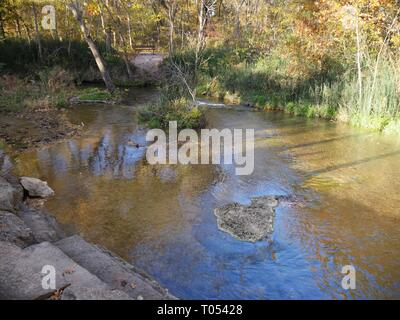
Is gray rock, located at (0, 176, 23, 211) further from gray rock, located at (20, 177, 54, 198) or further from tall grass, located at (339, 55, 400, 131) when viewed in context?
tall grass, located at (339, 55, 400, 131)

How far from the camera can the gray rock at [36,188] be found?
18.7 feet

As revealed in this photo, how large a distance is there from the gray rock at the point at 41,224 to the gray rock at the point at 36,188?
26.9 inches

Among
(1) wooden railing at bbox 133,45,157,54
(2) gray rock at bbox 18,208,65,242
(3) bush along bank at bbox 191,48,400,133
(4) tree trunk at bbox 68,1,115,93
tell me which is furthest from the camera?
(1) wooden railing at bbox 133,45,157,54

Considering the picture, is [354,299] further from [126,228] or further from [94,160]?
[94,160]

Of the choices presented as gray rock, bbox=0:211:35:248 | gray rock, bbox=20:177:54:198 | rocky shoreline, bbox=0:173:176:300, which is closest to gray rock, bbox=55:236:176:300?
rocky shoreline, bbox=0:173:176:300

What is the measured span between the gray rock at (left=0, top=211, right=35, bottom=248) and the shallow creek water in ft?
2.47

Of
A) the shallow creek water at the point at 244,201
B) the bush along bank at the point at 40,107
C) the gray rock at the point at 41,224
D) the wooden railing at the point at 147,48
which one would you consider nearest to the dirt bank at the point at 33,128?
the bush along bank at the point at 40,107

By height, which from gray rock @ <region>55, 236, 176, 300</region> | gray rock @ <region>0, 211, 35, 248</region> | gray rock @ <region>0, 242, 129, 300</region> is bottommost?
gray rock @ <region>55, 236, 176, 300</region>

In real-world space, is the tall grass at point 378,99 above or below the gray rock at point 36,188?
above

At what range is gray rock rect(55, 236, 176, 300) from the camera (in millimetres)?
3129

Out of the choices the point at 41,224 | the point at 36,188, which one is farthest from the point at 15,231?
the point at 36,188

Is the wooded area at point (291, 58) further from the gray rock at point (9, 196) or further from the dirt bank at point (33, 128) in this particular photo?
the gray rock at point (9, 196)
